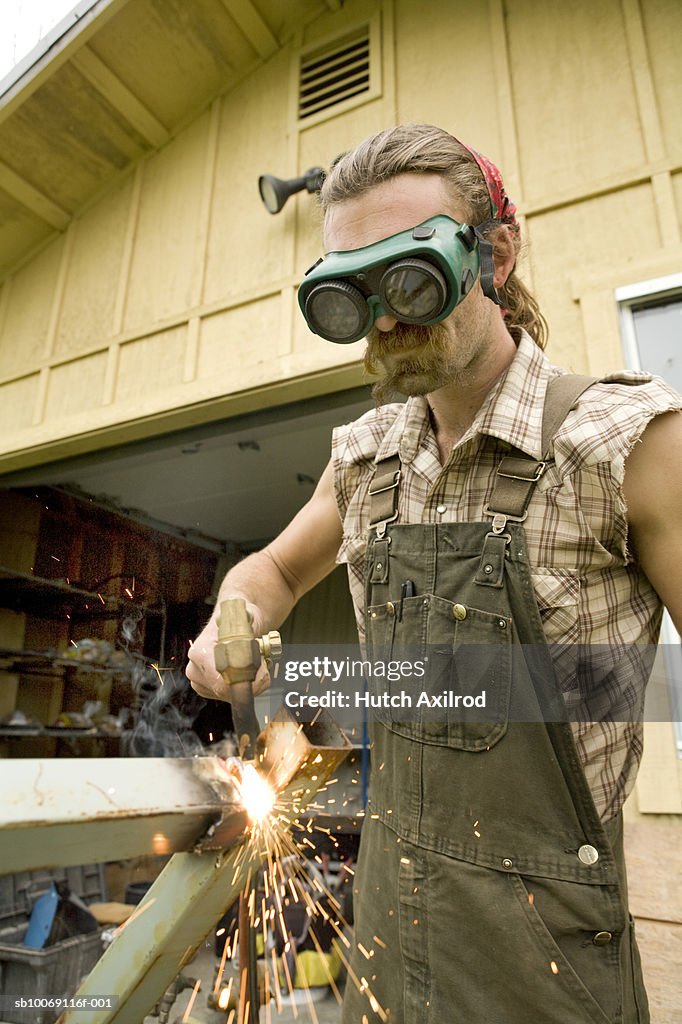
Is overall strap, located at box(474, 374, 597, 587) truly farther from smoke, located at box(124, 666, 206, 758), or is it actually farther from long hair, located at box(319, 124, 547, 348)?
smoke, located at box(124, 666, 206, 758)

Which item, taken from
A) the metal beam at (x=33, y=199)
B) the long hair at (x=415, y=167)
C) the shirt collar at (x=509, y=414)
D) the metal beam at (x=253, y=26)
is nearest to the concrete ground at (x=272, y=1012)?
the shirt collar at (x=509, y=414)

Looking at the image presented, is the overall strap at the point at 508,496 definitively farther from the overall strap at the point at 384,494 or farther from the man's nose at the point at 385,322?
the man's nose at the point at 385,322

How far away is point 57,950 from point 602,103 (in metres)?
4.43

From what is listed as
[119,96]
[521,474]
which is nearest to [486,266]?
[521,474]

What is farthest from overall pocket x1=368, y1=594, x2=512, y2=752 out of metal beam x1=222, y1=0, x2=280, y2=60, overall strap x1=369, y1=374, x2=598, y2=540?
metal beam x1=222, y1=0, x2=280, y2=60

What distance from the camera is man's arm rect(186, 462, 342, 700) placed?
156cm

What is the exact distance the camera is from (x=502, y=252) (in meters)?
1.41

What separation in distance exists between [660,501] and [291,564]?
0.87 meters

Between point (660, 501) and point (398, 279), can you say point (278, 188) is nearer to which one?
point (398, 279)

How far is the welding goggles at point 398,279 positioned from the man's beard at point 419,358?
0.27ft

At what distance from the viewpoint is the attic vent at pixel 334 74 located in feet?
12.1

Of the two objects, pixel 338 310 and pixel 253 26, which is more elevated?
pixel 253 26

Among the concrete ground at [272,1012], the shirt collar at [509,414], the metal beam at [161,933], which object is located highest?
the shirt collar at [509,414]

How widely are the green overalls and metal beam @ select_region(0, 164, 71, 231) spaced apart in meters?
4.60
